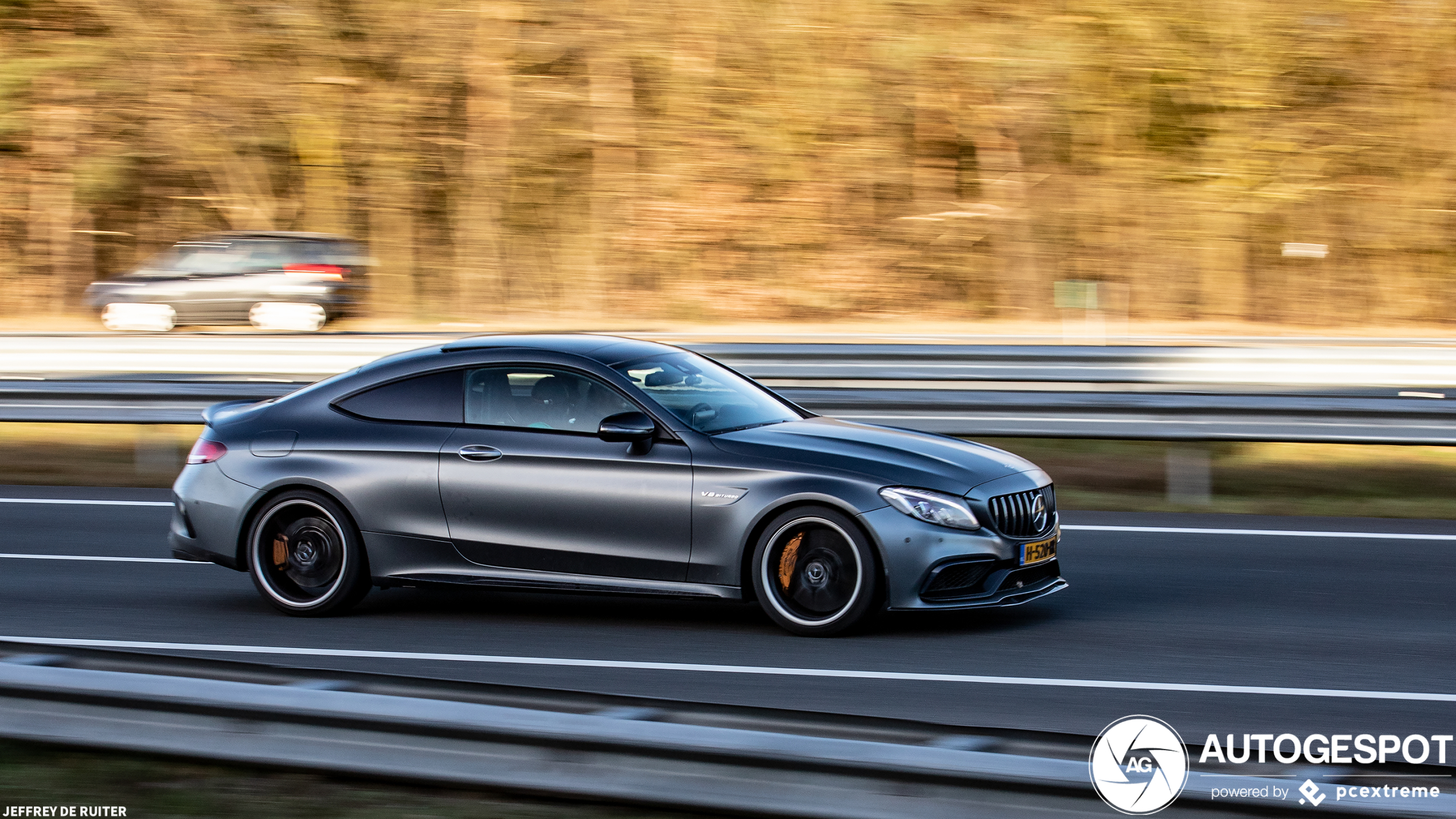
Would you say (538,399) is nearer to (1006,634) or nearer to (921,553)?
(921,553)

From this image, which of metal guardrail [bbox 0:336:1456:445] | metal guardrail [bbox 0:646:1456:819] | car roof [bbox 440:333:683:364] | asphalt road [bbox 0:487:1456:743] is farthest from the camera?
metal guardrail [bbox 0:336:1456:445]

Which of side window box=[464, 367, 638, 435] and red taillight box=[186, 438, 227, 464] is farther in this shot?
red taillight box=[186, 438, 227, 464]

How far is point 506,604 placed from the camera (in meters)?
8.25

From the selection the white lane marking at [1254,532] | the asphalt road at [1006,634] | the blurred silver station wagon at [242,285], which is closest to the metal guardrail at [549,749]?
the asphalt road at [1006,634]

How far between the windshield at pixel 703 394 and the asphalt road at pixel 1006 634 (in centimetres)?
95

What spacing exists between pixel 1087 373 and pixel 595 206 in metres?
16.4

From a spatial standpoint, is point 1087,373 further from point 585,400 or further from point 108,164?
point 108,164

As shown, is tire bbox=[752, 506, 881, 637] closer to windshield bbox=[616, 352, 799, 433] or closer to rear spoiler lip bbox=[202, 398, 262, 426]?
windshield bbox=[616, 352, 799, 433]

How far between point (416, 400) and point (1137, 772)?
194 inches

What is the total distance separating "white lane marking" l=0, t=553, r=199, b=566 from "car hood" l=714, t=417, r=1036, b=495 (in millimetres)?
3869

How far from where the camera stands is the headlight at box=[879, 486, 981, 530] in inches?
278
